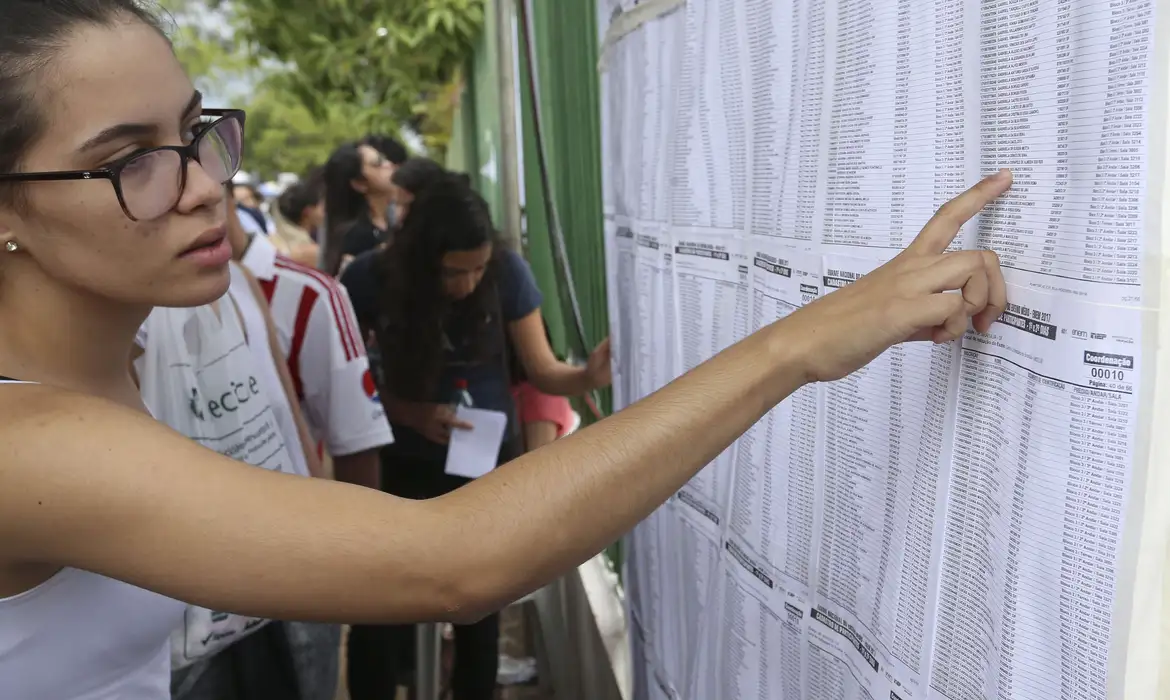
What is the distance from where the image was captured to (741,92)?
1.23 m

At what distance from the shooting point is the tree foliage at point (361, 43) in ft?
13.3

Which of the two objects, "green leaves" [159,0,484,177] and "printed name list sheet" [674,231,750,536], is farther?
"green leaves" [159,0,484,177]

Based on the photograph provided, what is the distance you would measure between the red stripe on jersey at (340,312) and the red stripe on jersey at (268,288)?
0.18ft

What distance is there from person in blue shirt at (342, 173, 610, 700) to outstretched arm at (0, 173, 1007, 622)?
1776 mm

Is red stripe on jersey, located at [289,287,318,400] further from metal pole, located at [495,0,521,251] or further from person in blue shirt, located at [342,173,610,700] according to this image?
metal pole, located at [495,0,521,251]

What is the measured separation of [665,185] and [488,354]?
1317 millimetres

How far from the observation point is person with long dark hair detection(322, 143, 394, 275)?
4375 millimetres

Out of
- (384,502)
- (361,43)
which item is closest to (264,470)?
(384,502)

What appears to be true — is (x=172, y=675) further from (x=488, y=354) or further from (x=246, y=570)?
(x=488, y=354)

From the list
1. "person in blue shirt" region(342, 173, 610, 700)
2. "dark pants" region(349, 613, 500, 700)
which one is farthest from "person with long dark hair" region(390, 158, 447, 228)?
"dark pants" region(349, 613, 500, 700)

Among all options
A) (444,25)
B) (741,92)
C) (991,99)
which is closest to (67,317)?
(741,92)

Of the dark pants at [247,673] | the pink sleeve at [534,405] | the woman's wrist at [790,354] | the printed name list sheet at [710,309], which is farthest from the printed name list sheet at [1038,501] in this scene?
the pink sleeve at [534,405]

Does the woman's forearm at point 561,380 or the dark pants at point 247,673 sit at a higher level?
the woman's forearm at point 561,380

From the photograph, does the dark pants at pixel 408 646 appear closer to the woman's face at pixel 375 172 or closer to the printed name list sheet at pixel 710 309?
the printed name list sheet at pixel 710 309
